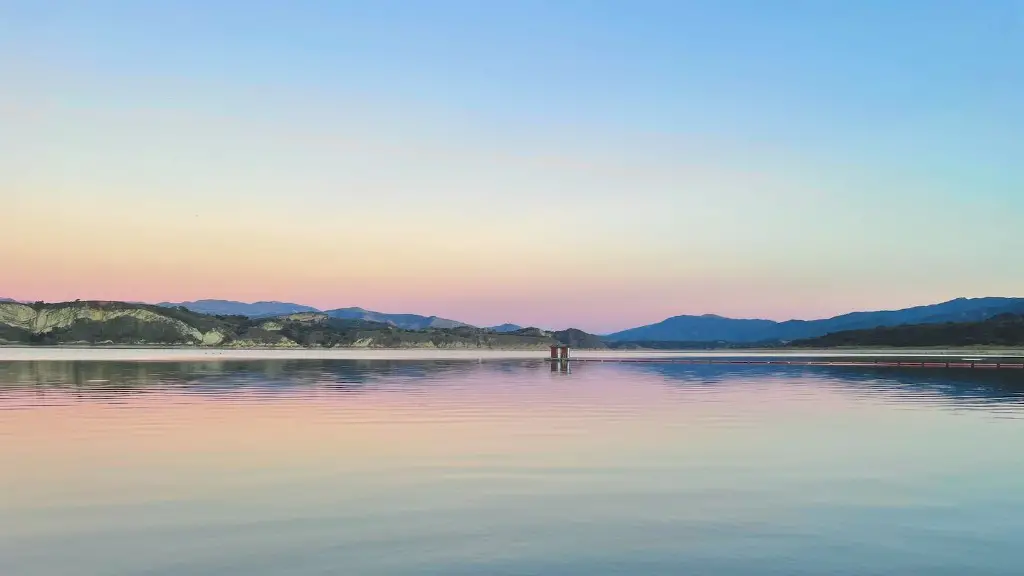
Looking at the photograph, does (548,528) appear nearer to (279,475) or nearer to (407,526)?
(407,526)

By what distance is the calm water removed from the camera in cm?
1394

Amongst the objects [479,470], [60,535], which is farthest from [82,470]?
[479,470]

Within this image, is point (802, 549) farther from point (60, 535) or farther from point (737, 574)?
point (60, 535)

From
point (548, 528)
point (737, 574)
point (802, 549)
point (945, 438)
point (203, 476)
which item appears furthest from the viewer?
point (945, 438)

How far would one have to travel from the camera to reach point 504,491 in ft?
64.9

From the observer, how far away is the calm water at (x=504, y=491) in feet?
45.7

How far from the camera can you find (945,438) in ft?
98.7

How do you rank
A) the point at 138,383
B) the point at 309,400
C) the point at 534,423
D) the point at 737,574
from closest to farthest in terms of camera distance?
the point at 737,574 < the point at 534,423 < the point at 309,400 < the point at 138,383

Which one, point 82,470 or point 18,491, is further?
point 82,470

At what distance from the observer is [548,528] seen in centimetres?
1595

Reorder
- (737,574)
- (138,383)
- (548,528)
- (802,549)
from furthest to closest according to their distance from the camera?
(138,383)
(548,528)
(802,549)
(737,574)

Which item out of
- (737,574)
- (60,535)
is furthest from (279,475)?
(737,574)

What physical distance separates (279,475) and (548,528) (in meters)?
8.89

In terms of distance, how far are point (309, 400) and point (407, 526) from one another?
3038cm
